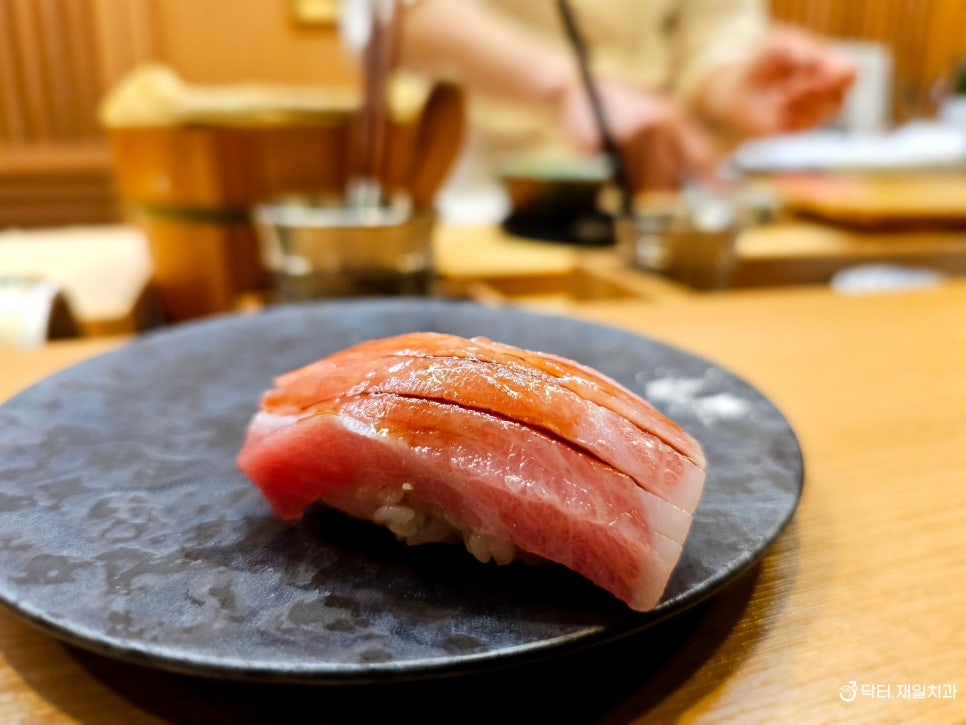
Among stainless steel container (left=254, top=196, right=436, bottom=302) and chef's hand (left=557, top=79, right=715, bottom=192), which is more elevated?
chef's hand (left=557, top=79, right=715, bottom=192)

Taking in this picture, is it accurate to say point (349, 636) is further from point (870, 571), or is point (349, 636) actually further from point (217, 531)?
point (870, 571)

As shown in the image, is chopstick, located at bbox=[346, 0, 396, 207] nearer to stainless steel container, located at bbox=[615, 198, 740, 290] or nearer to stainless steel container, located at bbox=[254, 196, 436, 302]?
stainless steel container, located at bbox=[254, 196, 436, 302]

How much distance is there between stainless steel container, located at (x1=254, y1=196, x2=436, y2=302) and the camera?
139 centimetres

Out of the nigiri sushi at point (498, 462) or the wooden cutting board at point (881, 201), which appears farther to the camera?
the wooden cutting board at point (881, 201)

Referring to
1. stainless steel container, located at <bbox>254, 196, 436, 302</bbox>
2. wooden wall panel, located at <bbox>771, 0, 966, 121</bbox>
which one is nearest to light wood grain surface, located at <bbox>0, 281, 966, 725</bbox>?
stainless steel container, located at <bbox>254, 196, 436, 302</bbox>

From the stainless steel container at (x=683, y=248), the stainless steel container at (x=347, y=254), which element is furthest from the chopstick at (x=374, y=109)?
the stainless steel container at (x=683, y=248)

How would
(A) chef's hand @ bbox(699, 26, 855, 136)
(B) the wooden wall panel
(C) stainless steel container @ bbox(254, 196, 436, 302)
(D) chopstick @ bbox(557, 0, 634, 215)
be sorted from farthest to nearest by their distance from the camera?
(B) the wooden wall panel → (A) chef's hand @ bbox(699, 26, 855, 136) → (D) chopstick @ bbox(557, 0, 634, 215) → (C) stainless steel container @ bbox(254, 196, 436, 302)

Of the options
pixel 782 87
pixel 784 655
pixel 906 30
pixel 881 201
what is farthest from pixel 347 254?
pixel 906 30

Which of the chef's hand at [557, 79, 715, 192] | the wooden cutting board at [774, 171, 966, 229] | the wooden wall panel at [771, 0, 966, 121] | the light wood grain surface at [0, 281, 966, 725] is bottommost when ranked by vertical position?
the light wood grain surface at [0, 281, 966, 725]

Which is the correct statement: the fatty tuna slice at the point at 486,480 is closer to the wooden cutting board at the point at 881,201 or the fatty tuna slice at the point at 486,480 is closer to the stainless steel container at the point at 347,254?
the stainless steel container at the point at 347,254

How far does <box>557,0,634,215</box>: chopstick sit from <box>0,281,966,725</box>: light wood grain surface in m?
1.05

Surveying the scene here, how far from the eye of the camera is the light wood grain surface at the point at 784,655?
510 millimetres

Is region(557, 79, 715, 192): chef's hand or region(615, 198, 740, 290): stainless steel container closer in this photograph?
region(615, 198, 740, 290): stainless steel container

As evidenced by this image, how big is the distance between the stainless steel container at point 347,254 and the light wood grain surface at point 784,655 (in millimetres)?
820
